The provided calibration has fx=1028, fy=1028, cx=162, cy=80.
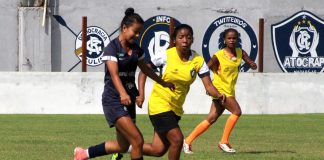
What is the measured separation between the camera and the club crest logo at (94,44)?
32.7 metres

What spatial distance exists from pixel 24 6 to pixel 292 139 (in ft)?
54.8

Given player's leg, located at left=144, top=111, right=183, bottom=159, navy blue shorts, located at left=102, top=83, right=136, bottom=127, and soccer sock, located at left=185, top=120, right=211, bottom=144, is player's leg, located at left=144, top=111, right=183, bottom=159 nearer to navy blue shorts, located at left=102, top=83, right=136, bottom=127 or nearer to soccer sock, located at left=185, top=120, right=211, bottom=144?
navy blue shorts, located at left=102, top=83, right=136, bottom=127

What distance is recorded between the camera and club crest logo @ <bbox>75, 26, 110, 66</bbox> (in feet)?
107

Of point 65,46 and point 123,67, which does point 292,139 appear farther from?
point 65,46

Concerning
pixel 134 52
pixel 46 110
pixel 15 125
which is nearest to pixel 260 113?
pixel 46 110

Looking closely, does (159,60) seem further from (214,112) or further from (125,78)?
(214,112)

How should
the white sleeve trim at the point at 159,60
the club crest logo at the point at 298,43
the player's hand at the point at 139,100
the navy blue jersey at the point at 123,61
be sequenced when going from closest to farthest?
the navy blue jersey at the point at 123,61, the player's hand at the point at 139,100, the white sleeve trim at the point at 159,60, the club crest logo at the point at 298,43

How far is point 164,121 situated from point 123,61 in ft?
3.20

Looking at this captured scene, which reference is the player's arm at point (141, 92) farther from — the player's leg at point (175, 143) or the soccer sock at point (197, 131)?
the soccer sock at point (197, 131)

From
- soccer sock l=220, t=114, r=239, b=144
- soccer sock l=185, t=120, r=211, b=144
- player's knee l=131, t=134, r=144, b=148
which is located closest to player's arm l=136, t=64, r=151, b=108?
player's knee l=131, t=134, r=144, b=148

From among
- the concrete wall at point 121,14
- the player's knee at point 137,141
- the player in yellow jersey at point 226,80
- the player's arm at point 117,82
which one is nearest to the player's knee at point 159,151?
the player's knee at point 137,141

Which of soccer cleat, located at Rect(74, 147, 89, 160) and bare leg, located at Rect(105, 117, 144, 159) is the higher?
bare leg, located at Rect(105, 117, 144, 159)

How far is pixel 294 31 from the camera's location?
34156 mm

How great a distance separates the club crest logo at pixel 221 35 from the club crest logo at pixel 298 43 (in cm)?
80
